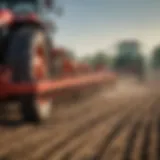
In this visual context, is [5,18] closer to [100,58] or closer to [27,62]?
[27,62]

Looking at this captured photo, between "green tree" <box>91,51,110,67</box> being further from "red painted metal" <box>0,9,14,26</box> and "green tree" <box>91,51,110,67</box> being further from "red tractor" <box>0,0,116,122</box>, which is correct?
"red painted metal" <box>0,9,14,26</box>

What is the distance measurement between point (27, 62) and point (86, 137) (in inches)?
52.9

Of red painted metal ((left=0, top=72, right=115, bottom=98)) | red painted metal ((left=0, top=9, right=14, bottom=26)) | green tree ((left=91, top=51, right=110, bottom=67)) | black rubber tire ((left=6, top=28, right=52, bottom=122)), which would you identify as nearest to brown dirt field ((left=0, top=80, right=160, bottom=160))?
black rubber tire ((left=6, top=28, right=52, bottom=122))

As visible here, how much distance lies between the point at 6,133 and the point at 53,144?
2.94ft

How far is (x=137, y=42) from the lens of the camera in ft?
65.2

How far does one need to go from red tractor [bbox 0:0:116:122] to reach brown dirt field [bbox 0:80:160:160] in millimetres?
395

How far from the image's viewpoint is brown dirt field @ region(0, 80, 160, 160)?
4191mm

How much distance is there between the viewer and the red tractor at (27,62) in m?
5.44

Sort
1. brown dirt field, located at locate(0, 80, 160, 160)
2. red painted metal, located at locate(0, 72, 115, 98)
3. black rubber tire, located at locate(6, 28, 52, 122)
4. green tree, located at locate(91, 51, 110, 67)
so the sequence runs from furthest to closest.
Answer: green tree, located at locate(91, 51, 110, 67), black rubber tire, located at locate(6, 28, 52, 122), red painted metal, located at locate(0, 72, 115, 98), brown dirt field, located at locate(0, 80, 160, 160)

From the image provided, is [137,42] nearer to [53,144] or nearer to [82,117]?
[82,117]

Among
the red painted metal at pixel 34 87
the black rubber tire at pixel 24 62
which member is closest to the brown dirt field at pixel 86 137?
the black rubber tire at pixel 24 62

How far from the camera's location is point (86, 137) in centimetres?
515

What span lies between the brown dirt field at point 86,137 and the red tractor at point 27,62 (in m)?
0.40

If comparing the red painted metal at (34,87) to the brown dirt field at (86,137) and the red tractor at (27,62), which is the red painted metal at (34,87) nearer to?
the red tractor at (27,62)
